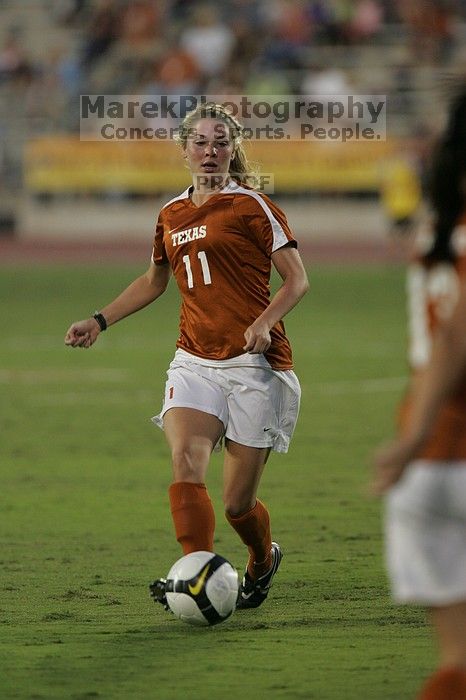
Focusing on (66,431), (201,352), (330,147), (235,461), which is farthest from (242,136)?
(330,147)

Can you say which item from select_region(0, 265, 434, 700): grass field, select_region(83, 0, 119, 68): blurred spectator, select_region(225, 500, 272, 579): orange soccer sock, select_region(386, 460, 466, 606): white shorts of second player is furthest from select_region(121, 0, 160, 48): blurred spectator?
select_region(386, 460, 466, 606): white shorts of second player

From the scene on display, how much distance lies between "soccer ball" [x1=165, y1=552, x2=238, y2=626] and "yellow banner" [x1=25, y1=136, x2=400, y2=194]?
2251 centimetres

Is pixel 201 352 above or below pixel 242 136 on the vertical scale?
below

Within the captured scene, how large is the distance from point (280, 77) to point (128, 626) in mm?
24865

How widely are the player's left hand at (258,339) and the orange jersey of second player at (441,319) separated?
82.1 inches

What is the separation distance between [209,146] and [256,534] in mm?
1703

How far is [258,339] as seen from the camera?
5.82m

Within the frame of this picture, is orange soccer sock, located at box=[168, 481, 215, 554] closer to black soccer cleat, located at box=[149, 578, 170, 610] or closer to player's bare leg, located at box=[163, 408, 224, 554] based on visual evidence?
player's bare leg, located at box=[163, 408, 224, 554]

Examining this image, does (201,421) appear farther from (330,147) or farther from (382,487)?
(330,147)

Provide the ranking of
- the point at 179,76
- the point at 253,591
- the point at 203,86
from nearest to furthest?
1. the point at 253,591
2. the point at 179,76
3. the point at 203,86

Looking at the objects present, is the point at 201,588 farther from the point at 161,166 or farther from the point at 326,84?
the point at 326,84

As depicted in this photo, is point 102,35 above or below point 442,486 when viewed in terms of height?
above

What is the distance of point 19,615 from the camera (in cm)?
614

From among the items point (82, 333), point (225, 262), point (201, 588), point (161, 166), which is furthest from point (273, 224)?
point (161, 166)
